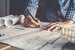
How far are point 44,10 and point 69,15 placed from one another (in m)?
0.36

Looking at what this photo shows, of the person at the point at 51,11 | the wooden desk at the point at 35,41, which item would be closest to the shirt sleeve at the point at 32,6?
the person at the point at 51,11

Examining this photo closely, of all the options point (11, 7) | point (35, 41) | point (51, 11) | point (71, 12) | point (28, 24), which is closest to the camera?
point (35, 41)

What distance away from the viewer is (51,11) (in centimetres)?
230

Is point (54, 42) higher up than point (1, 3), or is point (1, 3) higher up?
point (1, 3)

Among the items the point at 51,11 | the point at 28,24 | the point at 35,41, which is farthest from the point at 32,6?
the point at 35,41

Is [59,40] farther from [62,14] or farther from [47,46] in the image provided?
[62,14]

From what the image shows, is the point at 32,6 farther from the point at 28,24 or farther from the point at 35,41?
the point at 35,41

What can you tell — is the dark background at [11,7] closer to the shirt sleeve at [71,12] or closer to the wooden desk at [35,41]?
the shirt sleeve at [71,12]

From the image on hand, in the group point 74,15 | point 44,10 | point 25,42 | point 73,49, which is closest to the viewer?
point 73,49

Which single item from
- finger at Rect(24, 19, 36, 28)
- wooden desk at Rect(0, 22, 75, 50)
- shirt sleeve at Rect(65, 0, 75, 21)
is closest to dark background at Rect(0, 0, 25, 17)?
finger at Rect(24, 19, 36, 28)

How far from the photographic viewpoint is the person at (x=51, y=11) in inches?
83.9

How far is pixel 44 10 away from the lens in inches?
92.4

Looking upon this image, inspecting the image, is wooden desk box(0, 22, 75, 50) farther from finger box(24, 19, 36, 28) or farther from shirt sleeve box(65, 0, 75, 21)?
shirt sleeve box(65, 0, 75, 21)

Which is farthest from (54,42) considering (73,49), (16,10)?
(16,10)
